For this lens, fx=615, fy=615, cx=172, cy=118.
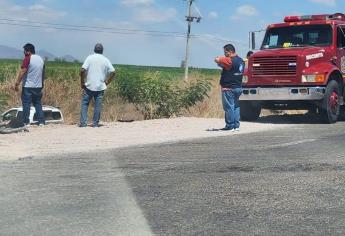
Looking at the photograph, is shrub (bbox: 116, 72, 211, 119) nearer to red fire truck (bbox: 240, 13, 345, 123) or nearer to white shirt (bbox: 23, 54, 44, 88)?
red fire truck (bbox: 240, 13, 345, 123)

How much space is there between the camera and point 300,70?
15.1 meters

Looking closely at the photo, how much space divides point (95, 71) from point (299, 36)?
19.2 feet

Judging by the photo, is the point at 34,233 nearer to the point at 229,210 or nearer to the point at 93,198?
the point at 93,198

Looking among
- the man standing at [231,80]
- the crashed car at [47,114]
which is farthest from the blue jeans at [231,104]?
the crashed car at [47,114]

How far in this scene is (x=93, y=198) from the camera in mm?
6715

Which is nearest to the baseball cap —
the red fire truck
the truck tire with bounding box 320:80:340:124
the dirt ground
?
the dirt ground

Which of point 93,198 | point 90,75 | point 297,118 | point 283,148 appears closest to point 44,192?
point 93,198

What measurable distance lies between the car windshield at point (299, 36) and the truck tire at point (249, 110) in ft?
5.43

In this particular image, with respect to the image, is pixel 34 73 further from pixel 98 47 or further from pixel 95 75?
pixel 98 47

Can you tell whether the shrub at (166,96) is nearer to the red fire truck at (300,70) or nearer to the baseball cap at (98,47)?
the red fire truck at (300,70)

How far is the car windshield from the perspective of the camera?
15945 millimetres

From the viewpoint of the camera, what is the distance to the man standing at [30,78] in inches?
534

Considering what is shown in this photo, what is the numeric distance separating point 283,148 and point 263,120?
→ 6592 millimetres

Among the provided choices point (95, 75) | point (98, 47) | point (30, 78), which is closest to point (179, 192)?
point (95, 75)
